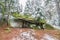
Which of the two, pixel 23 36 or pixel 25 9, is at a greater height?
pixel 25 9

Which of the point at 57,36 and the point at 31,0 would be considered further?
the point at 31,0

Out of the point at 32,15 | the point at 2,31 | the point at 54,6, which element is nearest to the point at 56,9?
the point at 54,6

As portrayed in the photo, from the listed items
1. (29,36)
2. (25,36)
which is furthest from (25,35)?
(29,36)

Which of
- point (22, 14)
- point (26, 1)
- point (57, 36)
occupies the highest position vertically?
point (26, 1)

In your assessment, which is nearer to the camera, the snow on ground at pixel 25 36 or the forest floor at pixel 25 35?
the snow on ground at pixel 25 36

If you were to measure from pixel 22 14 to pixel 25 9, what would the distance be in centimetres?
70

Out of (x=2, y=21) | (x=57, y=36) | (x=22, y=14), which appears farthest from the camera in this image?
(x=22, y=14)

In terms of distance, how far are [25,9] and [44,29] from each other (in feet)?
9.43

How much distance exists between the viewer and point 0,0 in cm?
1271

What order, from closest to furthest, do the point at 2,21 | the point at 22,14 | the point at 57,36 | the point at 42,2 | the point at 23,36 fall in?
the point at 23,36
the point at 57,36
the point at 2,21
the point at 22,14
the point at 42,2

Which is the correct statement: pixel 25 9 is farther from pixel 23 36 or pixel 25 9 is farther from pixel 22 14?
pixel 23 36

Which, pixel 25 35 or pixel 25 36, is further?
pixel 25 35

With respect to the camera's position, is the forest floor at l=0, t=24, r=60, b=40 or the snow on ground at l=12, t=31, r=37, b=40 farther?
the forest floor at l=0, t=24, r=60, b=40

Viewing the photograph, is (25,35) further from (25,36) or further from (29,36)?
(29,36)
